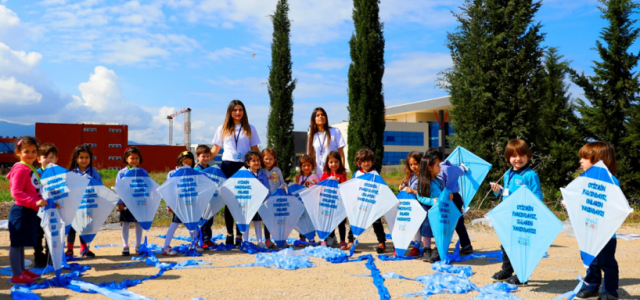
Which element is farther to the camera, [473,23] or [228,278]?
[473,23]

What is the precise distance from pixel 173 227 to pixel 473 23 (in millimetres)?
9139

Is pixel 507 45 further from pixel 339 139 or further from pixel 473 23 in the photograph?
pixel 339 139

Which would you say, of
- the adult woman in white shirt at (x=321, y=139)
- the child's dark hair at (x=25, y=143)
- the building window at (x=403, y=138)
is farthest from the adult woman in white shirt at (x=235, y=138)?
the building window at (x=403, y=138)

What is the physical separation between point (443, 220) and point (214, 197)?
295 cm

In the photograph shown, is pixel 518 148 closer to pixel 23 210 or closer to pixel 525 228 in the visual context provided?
pixel 525 228

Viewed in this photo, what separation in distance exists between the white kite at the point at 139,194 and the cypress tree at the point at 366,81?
6843mm

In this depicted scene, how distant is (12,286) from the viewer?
433cm

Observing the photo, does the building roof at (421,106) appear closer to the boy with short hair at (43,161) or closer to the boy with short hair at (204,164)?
the boy with short hair at (204,164)

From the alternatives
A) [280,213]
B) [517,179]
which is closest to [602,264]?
[517,179]

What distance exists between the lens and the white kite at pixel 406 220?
5438 mm

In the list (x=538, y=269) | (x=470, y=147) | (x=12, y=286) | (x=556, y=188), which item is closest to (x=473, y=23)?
(x=470, y=147)

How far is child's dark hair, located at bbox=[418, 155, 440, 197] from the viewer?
5465mm

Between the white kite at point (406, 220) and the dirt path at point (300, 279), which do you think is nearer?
the dirt path at point (300, 279)

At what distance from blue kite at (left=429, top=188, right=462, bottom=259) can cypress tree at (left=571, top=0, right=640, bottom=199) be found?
858 cm
